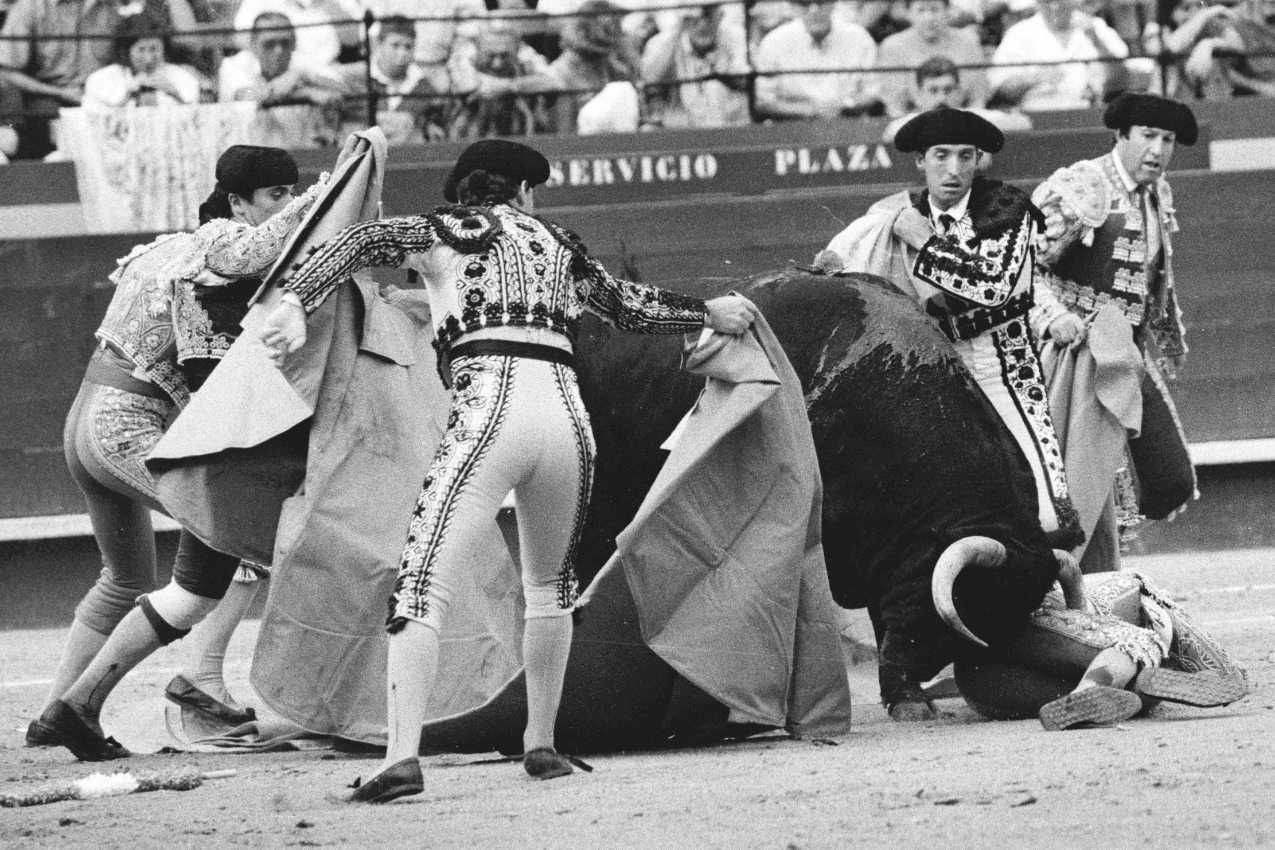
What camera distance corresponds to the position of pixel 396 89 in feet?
30.8

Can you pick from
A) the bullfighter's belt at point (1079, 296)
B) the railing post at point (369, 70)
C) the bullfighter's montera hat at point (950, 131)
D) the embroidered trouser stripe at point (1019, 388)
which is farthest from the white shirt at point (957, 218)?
the railing post at point (369, 70)

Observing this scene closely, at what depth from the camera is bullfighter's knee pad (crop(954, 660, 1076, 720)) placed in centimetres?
536

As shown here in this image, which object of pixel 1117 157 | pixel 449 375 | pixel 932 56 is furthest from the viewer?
pixel 932 56

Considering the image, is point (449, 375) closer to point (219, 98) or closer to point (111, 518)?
point (111, 518)

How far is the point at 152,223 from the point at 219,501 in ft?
13.2

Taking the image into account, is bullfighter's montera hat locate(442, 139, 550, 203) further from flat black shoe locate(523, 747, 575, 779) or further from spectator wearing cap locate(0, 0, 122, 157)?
spectator wearing cap locate(0, 0, 122, 157)

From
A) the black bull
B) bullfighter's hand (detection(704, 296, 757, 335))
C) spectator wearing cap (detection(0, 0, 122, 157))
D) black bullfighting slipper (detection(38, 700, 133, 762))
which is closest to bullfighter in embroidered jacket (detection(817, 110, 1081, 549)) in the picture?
the black bull

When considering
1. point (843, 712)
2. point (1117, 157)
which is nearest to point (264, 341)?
point (843, 712)

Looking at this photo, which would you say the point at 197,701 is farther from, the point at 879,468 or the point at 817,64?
the point at 817,64

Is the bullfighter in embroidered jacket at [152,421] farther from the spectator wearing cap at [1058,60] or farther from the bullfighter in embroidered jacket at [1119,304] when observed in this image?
the spectator wearing cap at [1058,60]

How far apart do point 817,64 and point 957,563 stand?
487 cm

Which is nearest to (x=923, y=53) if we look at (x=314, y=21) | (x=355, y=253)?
(x=314, y=21)

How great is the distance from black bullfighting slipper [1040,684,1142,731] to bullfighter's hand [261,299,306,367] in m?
1.75

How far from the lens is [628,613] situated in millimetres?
→ 5230
